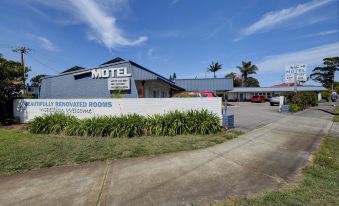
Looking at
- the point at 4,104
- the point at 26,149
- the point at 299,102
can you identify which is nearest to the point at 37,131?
the point at 26,149

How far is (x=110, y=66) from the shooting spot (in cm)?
1625

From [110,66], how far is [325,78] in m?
84.1

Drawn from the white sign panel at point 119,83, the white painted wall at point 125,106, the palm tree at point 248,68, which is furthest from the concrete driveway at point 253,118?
the palm tree at point 248,68

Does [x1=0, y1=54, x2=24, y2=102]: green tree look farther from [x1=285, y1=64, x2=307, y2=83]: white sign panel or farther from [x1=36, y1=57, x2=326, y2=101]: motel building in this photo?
[x1=285, y1=64, x2=307, y2=83]: white sign panel

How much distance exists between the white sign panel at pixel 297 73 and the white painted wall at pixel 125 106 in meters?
23.9

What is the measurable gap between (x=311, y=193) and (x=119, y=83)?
13.9 m

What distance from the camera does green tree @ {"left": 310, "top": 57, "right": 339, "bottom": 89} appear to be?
7239 cm

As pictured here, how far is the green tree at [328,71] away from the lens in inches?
2850

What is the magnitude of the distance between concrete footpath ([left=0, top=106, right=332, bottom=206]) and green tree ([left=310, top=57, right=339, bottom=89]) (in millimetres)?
83064

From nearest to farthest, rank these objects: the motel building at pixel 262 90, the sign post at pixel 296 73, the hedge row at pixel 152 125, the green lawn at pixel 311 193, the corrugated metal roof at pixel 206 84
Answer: the green lawn at pixel 311 193
the hedge row at pixel 152 125
the sign post at pixel 296 73
the corrugated metal roof at pixel 206 84
the motel building at pixel 262 90

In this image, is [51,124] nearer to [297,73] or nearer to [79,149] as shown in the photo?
[79,149]

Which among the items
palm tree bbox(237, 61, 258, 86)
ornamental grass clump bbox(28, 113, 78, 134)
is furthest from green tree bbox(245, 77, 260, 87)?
ornamental grass clump bbox(28, 113, 78, 134)

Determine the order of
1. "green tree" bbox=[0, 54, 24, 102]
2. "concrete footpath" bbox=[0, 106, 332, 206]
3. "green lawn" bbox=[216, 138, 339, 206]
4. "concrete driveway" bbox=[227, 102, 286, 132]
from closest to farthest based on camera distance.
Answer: "green lawn" bbox=[216, 138, 339, 206] < "concrete footpath" bbox=[0, 106, 332, 206] < "concrete driveway" bbox=[227, 102, 286, 132] < "green tree" bbox=[0, 54, 24, 102]

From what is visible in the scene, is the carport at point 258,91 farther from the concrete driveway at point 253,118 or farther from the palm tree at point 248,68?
the concrete driveway at point 253,118
